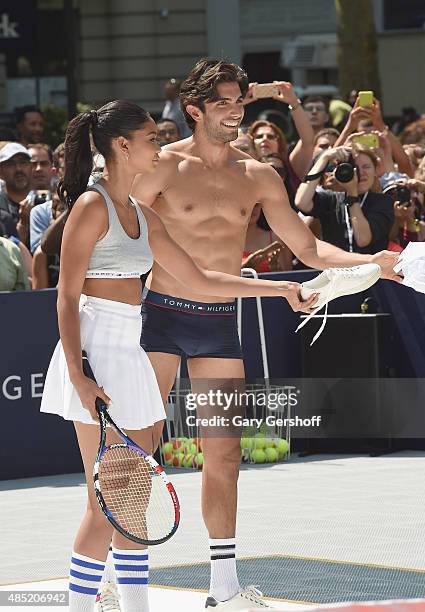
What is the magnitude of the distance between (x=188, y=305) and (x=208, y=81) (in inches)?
37.1

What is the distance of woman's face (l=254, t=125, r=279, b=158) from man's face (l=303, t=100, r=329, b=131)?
2646 mm

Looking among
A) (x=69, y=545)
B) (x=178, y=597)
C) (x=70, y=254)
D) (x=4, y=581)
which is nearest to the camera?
(x=70, y=254)

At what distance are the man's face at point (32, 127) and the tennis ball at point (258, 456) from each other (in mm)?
5763

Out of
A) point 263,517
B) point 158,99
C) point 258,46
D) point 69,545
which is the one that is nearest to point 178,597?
point 69,545

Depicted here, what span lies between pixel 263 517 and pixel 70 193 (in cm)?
344

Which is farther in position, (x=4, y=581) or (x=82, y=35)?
(x=82, y=35)

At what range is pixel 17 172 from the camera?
12.4 meters

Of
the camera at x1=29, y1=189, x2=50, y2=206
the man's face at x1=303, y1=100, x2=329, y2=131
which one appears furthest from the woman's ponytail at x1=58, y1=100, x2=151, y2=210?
the man's face at x1=303, y1=100, x2=329, y2=131

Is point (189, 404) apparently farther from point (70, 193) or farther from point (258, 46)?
point (258, 46)

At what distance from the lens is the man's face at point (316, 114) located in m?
15.2

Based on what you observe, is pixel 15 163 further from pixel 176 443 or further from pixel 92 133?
pixel 92 133

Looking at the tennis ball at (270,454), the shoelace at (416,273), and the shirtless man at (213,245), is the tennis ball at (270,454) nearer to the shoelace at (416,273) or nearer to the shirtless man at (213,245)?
the shirtless man at (213,245)

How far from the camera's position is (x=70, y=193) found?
606cm

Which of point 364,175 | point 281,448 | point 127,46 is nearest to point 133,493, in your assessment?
point 281,448
